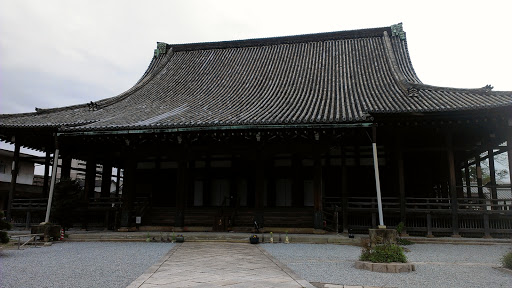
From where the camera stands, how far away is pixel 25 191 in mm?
28062

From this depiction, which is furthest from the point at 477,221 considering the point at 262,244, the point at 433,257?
the point at 262,244

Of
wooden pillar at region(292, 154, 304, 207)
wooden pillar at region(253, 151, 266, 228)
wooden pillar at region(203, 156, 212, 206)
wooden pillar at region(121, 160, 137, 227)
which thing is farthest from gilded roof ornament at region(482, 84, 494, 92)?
wooden pillar at region(121, 160, 137, 227)

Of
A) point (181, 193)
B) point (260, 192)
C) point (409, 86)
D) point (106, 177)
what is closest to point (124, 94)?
point (106, 177)

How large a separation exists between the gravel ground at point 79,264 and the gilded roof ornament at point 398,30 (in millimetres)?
17930

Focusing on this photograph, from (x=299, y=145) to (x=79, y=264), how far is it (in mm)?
9024

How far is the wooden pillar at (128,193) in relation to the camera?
50.3 ft

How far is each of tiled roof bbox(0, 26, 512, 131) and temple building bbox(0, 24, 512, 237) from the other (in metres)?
0.11

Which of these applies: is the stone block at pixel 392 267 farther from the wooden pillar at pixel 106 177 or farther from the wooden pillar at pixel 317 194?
the wooden pillar at pixel 106 177

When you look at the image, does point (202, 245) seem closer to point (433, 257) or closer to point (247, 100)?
point (433, 257)

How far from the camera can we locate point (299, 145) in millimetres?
14773

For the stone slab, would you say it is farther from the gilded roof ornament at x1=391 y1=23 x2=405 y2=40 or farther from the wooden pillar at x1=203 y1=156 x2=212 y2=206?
the gilded roof ornament at x1=391 y1=23 x2=405 y2=40

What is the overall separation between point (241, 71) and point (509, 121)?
13993 millimetres

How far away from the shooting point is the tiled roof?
14.0 meters

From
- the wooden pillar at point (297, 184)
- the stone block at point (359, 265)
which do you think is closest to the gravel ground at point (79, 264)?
the stone block at point (359, 265)
